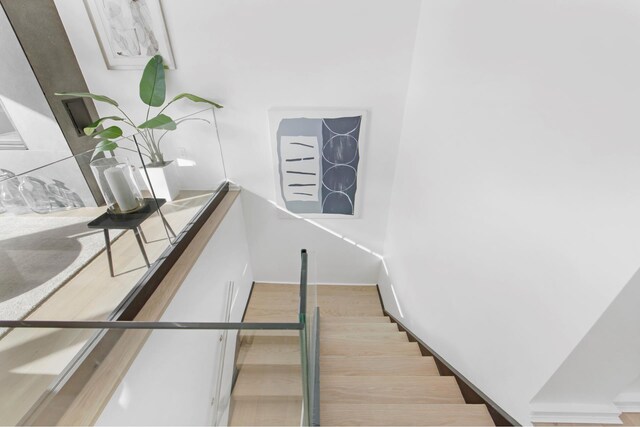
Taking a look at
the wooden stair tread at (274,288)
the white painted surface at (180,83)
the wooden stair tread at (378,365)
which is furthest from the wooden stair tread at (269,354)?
the wooden stair tread at (274,288)

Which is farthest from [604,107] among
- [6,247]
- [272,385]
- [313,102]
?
[6,247]

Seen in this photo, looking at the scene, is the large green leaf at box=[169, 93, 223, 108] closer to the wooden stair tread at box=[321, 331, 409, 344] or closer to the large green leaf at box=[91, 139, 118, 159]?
the large green leaf at box=[91, 139, 118, 159]

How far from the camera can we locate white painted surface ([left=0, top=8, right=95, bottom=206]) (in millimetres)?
1767

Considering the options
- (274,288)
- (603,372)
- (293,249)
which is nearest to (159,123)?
(293,249)

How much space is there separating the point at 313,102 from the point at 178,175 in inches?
52.3

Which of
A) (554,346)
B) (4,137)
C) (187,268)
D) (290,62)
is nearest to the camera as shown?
(554,346)

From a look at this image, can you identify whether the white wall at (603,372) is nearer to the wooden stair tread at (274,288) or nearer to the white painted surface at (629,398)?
the white painted surface at (629,398)

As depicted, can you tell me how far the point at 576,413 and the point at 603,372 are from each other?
222 mm

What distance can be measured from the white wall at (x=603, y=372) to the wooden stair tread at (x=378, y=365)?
0.76 meters

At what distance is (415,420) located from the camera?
1.27 metres

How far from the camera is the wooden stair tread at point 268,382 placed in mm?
1131

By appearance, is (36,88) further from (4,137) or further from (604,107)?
(604,107)

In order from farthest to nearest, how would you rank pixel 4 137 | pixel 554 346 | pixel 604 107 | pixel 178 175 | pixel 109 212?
1. pixel 178 175
2. pixel 4 137
3. pixel 109 212
4. pixel 554 346
5. pixel 604 107

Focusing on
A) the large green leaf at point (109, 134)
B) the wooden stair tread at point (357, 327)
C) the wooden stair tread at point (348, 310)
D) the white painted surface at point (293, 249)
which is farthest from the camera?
the wooden stair tread at point (348, 310)
